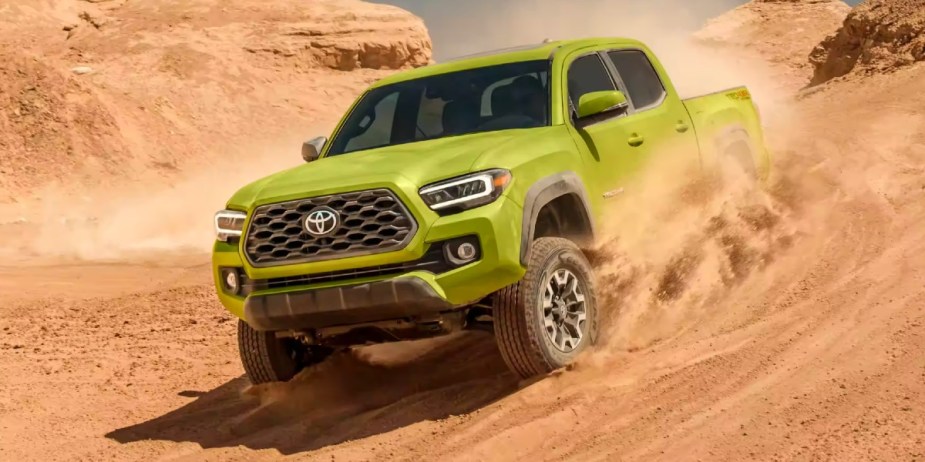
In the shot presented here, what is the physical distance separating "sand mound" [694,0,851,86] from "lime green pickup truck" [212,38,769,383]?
141 feet

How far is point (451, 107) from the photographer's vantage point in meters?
7.74

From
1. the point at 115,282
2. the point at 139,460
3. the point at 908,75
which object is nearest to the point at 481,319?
the point at 139,460

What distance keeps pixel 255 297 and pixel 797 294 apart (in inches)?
126

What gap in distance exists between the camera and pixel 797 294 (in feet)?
25.4

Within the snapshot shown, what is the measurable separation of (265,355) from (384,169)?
4.68ft

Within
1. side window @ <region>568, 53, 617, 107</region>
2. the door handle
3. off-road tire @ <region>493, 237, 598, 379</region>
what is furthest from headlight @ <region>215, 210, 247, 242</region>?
the door handle

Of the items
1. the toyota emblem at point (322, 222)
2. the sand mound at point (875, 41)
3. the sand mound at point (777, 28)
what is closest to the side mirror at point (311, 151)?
the toyota emblem at point (322, 222)

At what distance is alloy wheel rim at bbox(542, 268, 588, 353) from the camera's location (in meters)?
6.81

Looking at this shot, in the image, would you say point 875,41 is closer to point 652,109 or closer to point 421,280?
point 652,109

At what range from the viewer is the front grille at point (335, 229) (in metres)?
6.40

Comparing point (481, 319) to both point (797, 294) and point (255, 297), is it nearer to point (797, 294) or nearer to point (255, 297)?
point (255, 297)

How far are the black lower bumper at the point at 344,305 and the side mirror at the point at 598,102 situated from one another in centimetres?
154

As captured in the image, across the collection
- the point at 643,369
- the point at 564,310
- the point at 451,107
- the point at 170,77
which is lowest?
the point at 170,77

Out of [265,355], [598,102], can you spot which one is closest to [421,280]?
[265,355]
